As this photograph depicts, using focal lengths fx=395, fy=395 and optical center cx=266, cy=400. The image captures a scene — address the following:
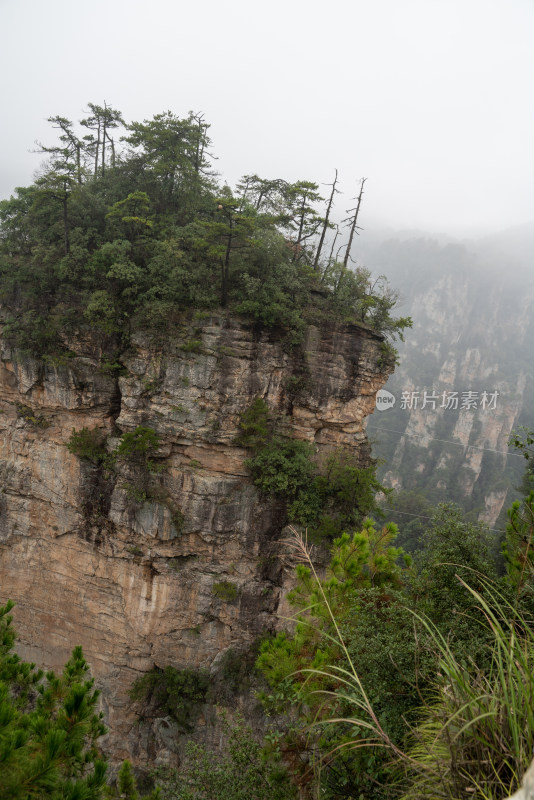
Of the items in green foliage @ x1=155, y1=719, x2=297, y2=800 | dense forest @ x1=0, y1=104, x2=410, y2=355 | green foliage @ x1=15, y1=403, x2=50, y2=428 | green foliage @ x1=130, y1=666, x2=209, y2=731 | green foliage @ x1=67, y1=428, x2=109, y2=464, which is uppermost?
dense forest @ x1=0, y1=104, x2=410, y2=355

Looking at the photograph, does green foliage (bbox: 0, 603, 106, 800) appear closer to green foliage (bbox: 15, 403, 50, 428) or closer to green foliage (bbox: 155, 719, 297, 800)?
green foliage (bbox: 155, 719, 297, 800)

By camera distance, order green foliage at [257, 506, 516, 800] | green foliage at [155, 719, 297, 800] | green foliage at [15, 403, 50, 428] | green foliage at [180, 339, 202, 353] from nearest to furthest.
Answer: green foliage at [257, 506, 516, 800] < green foliage at [155, 719, 297, 800] < green foliage at [180, 339, 202, 353] < green foliage at [15, 403, 50, 428]

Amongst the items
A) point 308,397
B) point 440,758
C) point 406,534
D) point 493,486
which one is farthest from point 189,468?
point 493,486

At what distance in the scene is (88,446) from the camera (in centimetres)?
1373

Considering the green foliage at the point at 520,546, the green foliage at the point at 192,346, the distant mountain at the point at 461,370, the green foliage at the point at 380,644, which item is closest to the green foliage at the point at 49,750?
the green foliage at the point at 380,644

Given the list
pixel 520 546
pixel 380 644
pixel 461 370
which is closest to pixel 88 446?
pixel 380 644

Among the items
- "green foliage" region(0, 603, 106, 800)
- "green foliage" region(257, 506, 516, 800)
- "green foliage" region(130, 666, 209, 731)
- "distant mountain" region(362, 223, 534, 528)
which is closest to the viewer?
"green foliage" region(0, 603, 106, 800)

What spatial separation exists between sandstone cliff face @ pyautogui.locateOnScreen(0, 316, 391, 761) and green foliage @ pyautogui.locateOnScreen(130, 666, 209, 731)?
40 cm

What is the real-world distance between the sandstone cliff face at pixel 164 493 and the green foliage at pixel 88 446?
34 centimetres

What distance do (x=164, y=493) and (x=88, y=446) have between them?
124 inches

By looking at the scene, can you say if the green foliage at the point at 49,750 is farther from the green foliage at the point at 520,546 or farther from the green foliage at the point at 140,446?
the green foliage at the point at 140,446

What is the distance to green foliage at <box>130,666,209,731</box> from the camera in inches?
531

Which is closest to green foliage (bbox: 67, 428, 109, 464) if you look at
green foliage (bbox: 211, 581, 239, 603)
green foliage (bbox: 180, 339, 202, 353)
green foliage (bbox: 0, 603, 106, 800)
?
green foliage (bbox: 180, 339, 202, 353)

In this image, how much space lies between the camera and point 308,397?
545 inches
